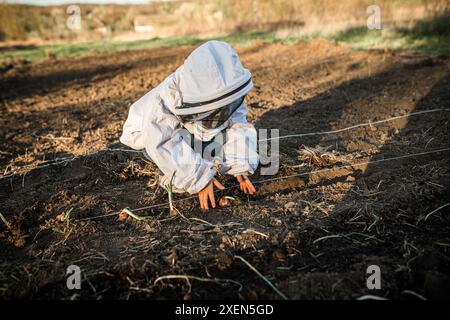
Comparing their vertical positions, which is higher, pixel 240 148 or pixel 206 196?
pixel 240 148

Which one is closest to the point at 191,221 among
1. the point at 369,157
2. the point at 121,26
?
the point at 369,157

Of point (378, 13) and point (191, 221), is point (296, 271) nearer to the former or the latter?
point (191, 221)

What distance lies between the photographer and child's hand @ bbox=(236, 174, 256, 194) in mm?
2956

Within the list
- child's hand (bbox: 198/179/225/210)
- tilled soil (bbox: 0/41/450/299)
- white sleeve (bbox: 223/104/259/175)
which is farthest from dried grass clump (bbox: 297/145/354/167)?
child's hand (bbox: 198/179/225/210)

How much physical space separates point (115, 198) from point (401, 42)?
8114 millimetres

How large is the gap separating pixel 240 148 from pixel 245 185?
31 centimetres

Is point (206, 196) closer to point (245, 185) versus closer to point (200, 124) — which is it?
point (245, 185)

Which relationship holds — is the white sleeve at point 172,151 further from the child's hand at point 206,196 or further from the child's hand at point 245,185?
the child's hand at point 245,185

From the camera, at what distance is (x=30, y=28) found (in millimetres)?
24438

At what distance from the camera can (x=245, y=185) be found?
2.97 m

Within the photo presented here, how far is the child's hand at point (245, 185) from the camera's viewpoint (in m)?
2.96

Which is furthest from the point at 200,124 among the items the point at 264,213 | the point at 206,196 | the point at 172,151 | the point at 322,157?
the point at 322,157

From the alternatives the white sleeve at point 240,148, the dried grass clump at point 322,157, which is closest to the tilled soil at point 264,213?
the dried grass clump at point 322,157

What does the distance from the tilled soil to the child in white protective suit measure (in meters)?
0.30
